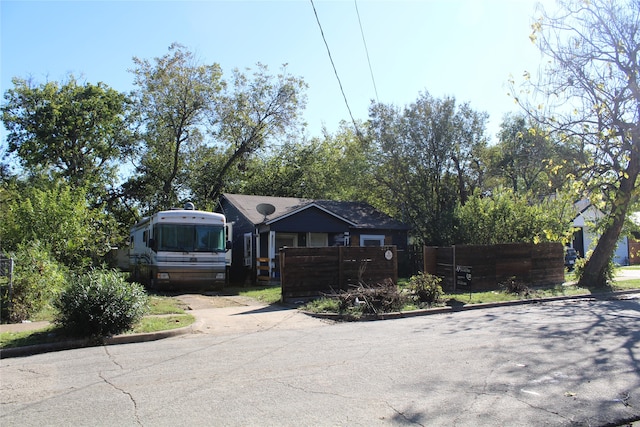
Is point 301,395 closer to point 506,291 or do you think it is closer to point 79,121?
point 506,291

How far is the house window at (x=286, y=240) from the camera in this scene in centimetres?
2326

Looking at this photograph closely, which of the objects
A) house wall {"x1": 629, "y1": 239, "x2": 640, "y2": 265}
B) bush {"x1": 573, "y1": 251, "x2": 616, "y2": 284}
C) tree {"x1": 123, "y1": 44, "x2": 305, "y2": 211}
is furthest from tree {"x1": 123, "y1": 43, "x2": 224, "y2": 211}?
house wall {"x1": 629, "y1": 239, "x2": 640, "y2": 265}

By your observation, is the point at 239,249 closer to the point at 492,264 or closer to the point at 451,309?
the point at 492,264

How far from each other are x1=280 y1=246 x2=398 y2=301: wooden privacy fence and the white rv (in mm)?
4846

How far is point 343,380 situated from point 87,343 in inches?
200

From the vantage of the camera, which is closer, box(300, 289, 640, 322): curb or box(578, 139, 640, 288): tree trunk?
box(300, 289, 640, 322): curb

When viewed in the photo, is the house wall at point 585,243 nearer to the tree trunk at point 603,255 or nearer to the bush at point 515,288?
the tree trunk at point 603,255

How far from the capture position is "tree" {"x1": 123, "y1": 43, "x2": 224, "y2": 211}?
29.6 m

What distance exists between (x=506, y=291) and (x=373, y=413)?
11997 mm

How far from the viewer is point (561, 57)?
50.7 feet

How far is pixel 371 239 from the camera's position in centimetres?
2458

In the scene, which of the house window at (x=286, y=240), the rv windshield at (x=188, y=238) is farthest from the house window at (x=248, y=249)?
the rv windshield at (x=188, y=238)

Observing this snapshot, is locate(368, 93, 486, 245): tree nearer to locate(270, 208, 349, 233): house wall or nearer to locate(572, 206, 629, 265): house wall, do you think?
locate(270, 208, 349, 233): house wall

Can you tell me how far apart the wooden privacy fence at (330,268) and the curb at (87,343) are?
4.68m
